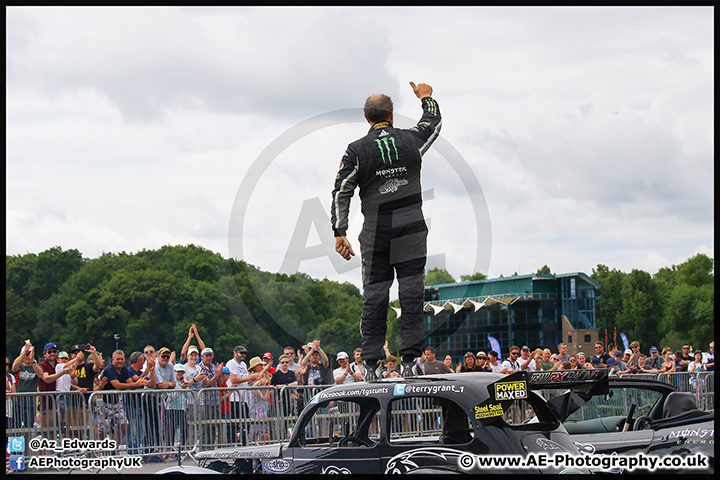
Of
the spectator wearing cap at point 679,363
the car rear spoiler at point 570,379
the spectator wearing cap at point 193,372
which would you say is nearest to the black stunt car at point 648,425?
the car rear spoiler at point 570,379

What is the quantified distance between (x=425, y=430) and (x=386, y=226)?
2.24 m

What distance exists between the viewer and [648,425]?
10.2m

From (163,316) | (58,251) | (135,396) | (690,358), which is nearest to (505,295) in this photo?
(163,316)

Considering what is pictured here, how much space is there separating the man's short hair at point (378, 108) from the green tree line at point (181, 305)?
247 ft

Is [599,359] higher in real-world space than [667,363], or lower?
higher

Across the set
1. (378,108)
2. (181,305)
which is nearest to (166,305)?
(181,305)

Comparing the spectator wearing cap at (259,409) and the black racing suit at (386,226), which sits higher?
the black racing suit at (386,226)

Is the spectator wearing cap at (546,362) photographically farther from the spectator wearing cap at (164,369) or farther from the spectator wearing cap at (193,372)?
the spectator wearing cap at (164,369)

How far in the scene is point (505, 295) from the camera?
89250 millimetres

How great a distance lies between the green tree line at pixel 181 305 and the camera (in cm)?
8456

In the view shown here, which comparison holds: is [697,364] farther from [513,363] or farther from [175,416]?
[175,416]

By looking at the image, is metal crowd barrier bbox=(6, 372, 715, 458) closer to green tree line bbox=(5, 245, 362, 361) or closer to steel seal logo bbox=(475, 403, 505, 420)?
steel seal logo bbox=(475, 403, 505, 420)

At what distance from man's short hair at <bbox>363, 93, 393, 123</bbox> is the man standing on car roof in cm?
31

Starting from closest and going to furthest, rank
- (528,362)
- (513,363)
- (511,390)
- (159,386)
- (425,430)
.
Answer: (511,390)
(425,430)
(159,386)
(528,362)
(513,363)
